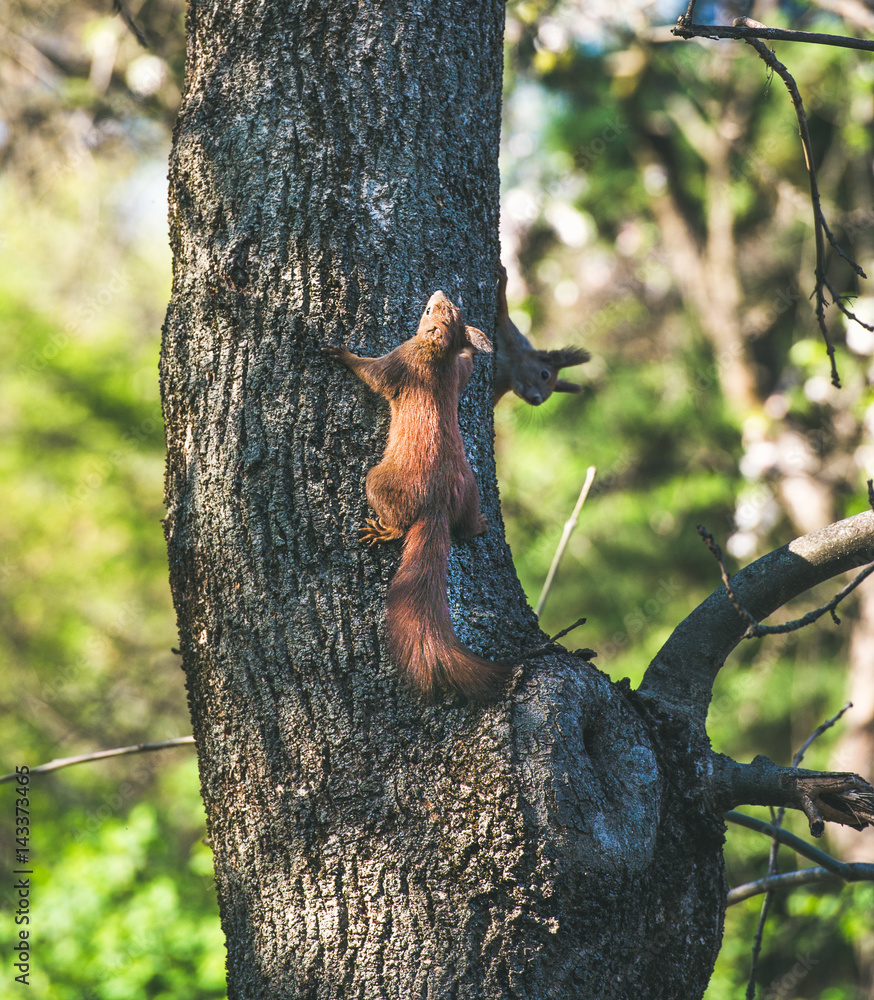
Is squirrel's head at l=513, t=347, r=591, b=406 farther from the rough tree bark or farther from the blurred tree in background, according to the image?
the rough tree bark

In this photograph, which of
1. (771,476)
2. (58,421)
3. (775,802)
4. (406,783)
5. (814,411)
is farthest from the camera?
(58,421)

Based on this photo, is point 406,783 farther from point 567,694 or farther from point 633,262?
point 633,262

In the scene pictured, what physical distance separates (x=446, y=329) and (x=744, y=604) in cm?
73

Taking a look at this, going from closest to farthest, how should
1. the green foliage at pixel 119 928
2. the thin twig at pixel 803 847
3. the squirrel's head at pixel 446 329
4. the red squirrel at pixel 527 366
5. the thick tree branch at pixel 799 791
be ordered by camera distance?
1. the thick tree branch at pixel 799 791
2. the squirrel's head at pixel 446 329
3. the thin twig at pixel 803 847
4. the red squirrel at pixel 527 366
5. the green foliage at pixel 119 928

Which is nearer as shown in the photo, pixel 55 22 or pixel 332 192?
pixel 332 192

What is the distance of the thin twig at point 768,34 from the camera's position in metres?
1.14

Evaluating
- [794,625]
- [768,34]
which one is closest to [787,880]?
[794,625]

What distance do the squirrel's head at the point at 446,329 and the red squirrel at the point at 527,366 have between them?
1.39 meters

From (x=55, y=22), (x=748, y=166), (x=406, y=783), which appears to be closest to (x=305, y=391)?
(x=406, y=783)

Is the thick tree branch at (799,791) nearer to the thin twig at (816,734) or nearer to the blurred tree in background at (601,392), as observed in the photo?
the thin twig at (816,734)

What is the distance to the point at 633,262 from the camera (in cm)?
776

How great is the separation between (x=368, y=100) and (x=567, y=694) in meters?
1.04

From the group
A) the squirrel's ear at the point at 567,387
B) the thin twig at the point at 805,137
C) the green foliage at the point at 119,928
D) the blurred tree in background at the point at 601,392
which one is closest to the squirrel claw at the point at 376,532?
the thin twig at the point at 805,137

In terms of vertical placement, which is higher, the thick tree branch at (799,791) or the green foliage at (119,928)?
the green foliage at (119,928)
